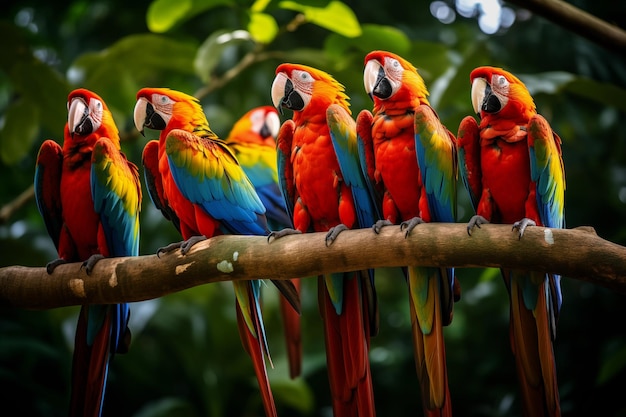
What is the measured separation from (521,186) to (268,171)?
1.20m

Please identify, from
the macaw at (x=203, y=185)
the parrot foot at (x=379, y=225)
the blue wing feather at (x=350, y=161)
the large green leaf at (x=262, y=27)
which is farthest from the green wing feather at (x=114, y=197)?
the large green leaf at (x=262, y=27)

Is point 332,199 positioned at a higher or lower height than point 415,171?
lower

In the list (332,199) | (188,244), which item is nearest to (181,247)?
(188,244)

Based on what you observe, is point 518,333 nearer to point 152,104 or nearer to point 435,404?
point 435,404

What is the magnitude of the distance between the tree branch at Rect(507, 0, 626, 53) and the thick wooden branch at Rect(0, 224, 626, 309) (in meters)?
1.05

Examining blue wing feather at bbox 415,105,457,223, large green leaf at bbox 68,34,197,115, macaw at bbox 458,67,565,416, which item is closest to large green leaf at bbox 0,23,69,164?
large green leaf at bbox 68,34,197,115

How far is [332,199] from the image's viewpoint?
2.11m

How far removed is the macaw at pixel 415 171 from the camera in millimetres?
1905

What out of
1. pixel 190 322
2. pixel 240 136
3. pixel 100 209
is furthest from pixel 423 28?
pixel 100 209

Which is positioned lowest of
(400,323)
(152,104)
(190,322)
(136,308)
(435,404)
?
(400,323)

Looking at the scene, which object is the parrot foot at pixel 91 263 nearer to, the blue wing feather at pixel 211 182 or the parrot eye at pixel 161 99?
the blue wing feather at pixel 211 182

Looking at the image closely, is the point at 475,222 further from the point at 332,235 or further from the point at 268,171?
the point at 268,171

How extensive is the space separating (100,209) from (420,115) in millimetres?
968

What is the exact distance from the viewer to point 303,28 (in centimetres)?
448
